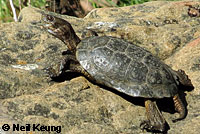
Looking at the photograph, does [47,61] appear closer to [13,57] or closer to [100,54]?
[13,57]

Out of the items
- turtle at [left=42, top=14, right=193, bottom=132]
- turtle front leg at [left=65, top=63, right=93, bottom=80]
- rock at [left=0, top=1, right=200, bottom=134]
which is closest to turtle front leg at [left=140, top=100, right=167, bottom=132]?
turtle at [left=42, top=14, right=193, bottom=132]

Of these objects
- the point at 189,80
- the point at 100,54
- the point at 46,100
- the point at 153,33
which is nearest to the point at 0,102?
the point at 46,100

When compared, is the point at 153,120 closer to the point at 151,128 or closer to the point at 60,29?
the point at 151,128

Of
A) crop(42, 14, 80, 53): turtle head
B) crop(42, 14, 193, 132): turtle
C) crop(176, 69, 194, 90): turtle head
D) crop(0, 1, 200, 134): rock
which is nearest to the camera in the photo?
crop(0, 1, 200, 134): rock

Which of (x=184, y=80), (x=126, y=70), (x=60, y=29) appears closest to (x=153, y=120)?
(x=126, y=70)

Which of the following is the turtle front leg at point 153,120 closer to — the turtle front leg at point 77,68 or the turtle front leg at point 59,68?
the turtle front leg at point 77,68

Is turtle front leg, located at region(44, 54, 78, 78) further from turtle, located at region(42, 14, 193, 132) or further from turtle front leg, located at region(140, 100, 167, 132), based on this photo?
turtle front leg, located at region(140, 100, 167, 132)
